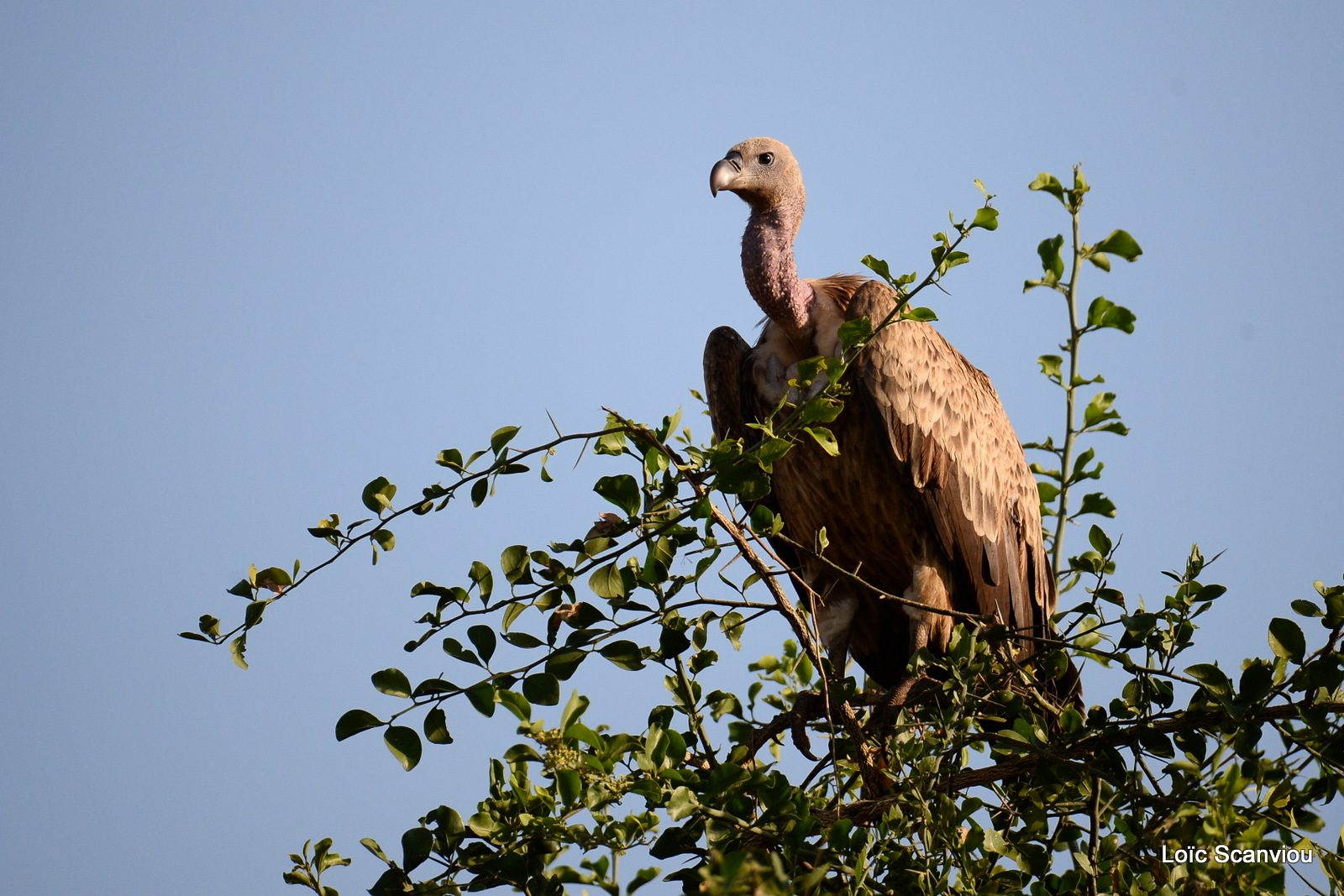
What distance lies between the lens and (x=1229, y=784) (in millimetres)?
2193

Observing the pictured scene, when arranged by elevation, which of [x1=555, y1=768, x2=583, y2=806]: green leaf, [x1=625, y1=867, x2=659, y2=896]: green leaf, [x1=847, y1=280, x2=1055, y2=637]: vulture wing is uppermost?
[x1=847, y1=280, x2=1055, y2=637]: vulture wing

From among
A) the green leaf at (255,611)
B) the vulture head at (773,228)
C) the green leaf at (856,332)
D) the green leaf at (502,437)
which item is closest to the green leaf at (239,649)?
the green leaf at (255,611)

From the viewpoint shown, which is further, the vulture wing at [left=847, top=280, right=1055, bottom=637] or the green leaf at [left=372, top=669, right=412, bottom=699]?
the vulture wing at [left=847, top=280, right=1055, bottom=637]

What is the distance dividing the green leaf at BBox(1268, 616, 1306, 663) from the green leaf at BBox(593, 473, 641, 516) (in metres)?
1.52

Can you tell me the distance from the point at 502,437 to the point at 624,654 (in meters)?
0.57

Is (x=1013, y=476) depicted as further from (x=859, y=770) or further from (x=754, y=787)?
(x=754, y=787)

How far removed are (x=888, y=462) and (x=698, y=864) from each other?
2.60 meters

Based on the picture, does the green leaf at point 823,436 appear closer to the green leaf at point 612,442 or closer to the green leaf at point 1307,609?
the green leaf at point 612,442

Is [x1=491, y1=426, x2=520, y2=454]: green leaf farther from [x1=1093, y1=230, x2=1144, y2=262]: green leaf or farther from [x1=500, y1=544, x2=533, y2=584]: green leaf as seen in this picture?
[x1=1093, y1=230, x2=1144, y2=262]: green leaf

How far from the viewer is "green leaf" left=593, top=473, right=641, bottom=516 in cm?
245

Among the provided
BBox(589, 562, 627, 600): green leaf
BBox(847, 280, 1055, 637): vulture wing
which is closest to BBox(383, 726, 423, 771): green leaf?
BBox(589, 562, 627, 600): green leaf

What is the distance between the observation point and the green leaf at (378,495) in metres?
2.55

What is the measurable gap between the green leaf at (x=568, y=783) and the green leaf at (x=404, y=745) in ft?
1.02

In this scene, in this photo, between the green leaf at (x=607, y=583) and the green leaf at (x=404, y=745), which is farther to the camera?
the green leaf at (x=607, y=583)
